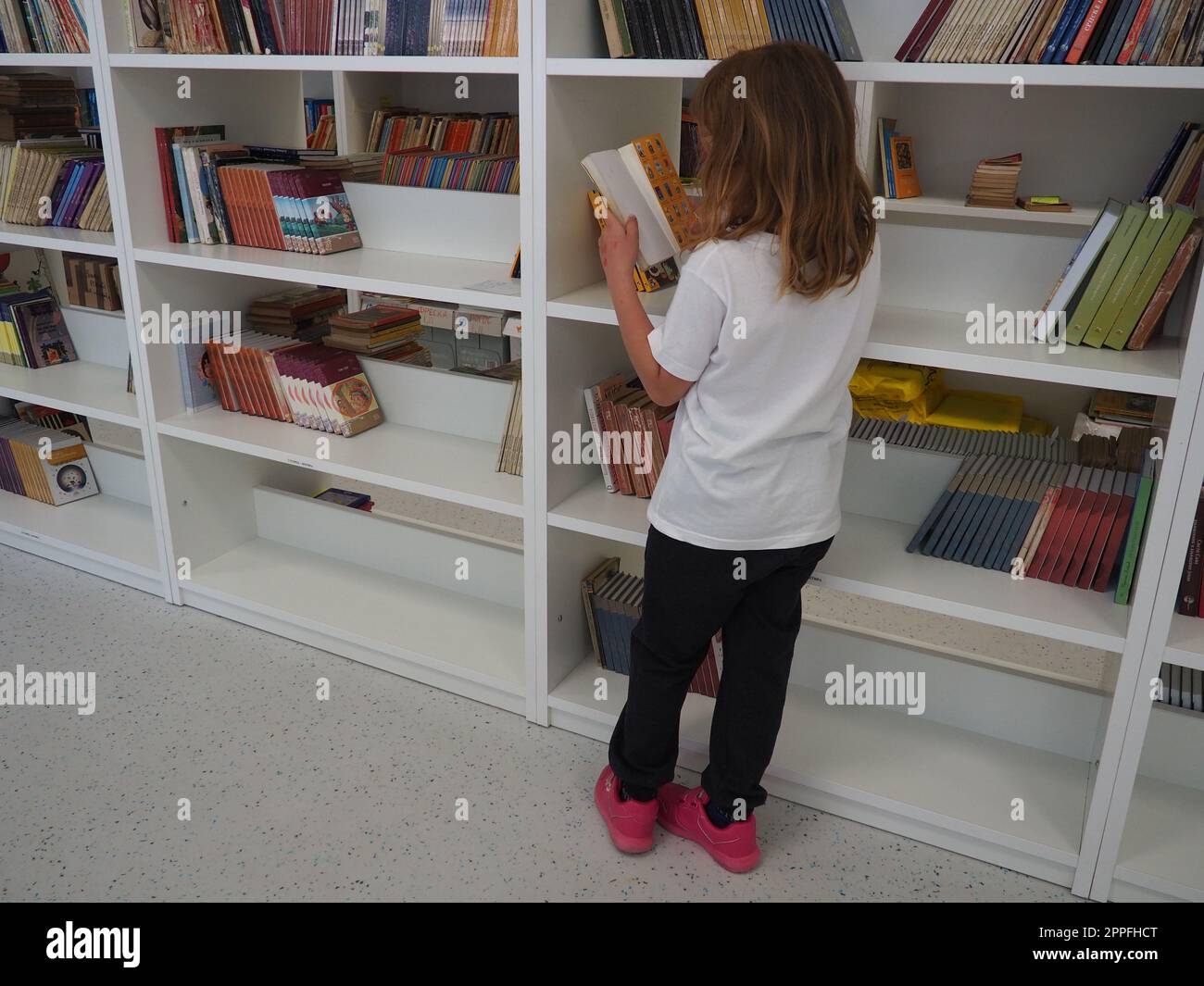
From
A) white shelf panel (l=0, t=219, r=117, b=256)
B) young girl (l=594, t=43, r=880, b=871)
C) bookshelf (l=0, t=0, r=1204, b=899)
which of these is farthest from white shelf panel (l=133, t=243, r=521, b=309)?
young girl (l=594, t=43, r=880, b=871)

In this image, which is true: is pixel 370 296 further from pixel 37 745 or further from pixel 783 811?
pixel 783 811

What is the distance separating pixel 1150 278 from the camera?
1.58 metres

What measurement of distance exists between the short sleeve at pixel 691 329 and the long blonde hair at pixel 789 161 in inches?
3.3

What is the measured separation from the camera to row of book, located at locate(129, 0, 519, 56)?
2.00 metres

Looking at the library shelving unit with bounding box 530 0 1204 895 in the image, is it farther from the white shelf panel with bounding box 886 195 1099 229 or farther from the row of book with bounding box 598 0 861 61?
the white shelf panel with bounding box 886 195 1099 229

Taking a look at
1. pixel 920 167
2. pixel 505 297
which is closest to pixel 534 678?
pixel 505 297

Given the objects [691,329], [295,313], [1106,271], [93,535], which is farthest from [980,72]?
[93,535]

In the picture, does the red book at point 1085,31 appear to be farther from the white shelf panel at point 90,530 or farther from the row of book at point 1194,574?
the white shelf panel at point 90,530

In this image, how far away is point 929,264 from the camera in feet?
6.36

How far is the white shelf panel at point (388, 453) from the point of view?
7.40 feet

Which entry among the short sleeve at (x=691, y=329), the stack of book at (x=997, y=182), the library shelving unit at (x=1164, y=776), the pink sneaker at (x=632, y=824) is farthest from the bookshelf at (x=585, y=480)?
the short sleeve at (x=691, y=329)

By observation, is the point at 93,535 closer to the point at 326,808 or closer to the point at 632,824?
the point at 326,808

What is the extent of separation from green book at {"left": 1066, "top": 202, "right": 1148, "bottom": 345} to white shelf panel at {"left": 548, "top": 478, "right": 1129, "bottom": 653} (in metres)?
0.45

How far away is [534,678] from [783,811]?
61 cm
